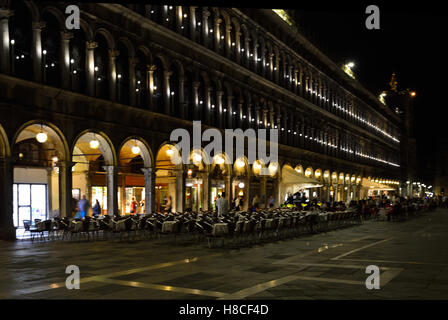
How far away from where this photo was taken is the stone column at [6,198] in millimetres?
16469

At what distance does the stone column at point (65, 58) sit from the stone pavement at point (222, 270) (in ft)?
21.6

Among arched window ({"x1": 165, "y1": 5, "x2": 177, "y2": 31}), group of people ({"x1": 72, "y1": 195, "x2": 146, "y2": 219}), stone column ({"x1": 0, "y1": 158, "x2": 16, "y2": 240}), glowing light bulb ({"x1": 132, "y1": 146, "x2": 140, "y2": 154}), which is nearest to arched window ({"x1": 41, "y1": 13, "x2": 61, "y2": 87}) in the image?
stone column ({"x1": 0, "y1": 158, "x2": 16, "y2": 240})

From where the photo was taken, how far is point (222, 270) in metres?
11.1

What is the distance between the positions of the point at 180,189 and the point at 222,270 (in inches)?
590

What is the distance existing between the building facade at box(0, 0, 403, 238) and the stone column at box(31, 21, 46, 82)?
4 cm

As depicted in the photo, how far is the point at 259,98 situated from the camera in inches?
1394

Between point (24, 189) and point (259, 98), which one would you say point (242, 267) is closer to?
point (24, 189)

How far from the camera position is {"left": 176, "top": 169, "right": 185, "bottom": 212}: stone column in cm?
2580

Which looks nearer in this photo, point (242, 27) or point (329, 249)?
point (329, 249)

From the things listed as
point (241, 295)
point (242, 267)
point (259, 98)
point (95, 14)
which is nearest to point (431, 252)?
point (242, 267)

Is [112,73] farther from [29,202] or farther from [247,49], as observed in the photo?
[247,49]

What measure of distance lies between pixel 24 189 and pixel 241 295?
620 inches

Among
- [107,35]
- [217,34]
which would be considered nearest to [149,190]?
[107,35]

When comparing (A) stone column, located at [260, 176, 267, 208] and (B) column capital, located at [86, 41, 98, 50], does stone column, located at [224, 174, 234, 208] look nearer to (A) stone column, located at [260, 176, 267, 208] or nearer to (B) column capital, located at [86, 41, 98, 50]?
(A) stone column, located at [260, 176, 267, 208]
